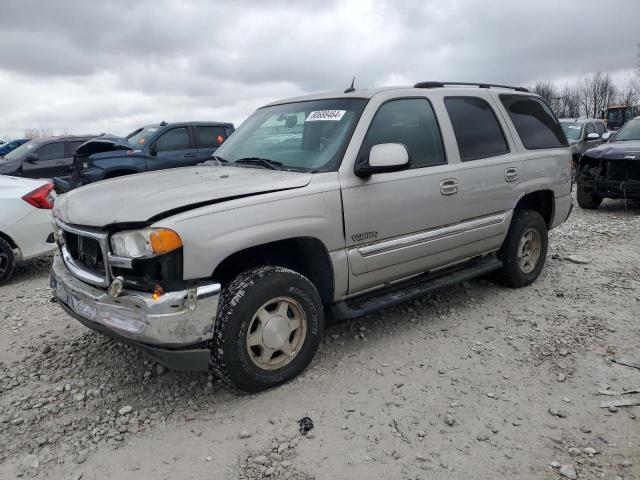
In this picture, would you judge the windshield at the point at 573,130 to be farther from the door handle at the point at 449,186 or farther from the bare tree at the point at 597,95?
the bare tree at the point at 597,95

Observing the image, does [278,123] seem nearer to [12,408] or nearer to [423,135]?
[423,135]

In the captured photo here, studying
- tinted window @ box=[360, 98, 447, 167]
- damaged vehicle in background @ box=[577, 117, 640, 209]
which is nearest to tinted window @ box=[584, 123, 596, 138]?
damaged vehicle in background @ box=[577, 117, 640, 209]

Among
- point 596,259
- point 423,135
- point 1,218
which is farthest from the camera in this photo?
point 596,259

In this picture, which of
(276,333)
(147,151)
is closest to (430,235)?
(276,333)

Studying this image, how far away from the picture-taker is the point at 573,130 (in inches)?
543

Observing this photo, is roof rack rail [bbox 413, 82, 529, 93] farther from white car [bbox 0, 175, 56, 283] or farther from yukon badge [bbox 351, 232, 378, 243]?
white car [bbox 0, 175, 56, 283]

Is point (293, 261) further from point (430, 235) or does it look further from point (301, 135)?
point (430, 235)

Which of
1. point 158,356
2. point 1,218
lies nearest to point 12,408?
point 158,356

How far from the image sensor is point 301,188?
3207mm

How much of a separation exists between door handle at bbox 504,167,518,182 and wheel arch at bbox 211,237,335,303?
2.07 meters

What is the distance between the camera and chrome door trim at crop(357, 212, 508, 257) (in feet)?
11.7

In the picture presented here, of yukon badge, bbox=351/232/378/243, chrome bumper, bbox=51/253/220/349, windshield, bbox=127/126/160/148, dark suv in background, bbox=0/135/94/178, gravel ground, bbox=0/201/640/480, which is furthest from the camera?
dark suv in background, bbox=0/135/94/178

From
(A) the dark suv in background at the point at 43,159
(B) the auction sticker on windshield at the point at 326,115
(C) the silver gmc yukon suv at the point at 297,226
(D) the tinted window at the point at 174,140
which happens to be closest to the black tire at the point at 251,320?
(C) the silver gmc yukon suv at the point at 297,226

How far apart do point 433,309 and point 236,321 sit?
220 centimetres
